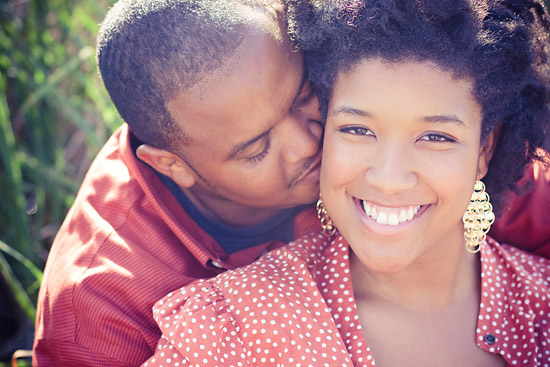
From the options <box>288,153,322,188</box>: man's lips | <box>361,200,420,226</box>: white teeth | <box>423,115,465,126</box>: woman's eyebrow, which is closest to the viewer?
<box>423,115,465,126</box>: woman's eyebrow

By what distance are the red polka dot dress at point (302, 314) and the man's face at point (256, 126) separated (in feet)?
0.85

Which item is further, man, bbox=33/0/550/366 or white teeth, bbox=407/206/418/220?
man, bbox=33/0/550/366

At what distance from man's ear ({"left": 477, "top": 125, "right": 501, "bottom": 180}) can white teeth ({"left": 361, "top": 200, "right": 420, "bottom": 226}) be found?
0.90 ft

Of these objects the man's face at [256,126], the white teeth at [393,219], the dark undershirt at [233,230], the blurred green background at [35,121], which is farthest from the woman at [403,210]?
the blurred green background at [35,121]

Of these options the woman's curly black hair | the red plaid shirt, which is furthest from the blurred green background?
the woman's curly black hair

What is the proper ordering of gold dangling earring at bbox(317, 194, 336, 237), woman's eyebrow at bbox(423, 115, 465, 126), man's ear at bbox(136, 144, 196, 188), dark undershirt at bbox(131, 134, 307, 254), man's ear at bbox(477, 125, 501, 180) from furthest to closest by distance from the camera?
1. dark undershirt at bbox(131, 134, 307, 254)
2. man's ear at bbox(136, 144, 196, 188)
3. gold dangling earring at bbox(317, 194, 336, 237)
4. man's ear at bbox(477, 125, 501, 180)
5. woman's eyebrow at bbox(423, 115, 465, 126)

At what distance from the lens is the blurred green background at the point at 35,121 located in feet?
9.70

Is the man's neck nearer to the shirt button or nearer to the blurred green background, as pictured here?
the blurred green background

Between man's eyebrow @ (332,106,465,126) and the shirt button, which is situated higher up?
man's eyebrow @ (332,106,465,126)

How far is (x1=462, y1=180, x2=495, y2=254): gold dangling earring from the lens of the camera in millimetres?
1950

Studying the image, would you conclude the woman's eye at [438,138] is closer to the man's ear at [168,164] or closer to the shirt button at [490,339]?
the shirt button at [490,339]

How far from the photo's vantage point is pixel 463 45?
1.71 m

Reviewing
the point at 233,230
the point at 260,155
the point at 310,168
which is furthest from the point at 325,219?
the point at 233,230

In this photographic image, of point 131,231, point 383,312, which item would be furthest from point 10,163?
point 383,312
